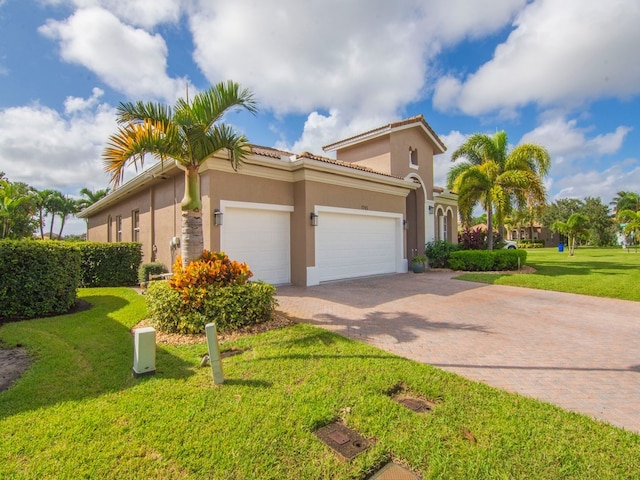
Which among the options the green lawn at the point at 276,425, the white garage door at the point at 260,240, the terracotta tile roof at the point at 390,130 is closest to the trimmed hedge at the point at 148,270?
the white garage door at the point at 260,240

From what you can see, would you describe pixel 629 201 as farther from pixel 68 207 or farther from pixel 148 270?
pixel 68 207

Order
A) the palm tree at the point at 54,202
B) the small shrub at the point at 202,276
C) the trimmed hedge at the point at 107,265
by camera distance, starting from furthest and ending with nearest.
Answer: the palm tree at the point at 54,202, the trimmed hedge at the point at 107,265, the small shrub at the point at 202,276

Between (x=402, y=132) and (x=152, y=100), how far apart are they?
12864 mm

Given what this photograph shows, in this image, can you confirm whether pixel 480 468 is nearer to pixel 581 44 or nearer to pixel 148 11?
pixel 148 11

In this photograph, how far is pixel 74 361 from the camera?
4.70 m

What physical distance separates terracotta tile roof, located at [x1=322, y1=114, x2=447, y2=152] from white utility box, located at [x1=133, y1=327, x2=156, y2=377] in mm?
14445

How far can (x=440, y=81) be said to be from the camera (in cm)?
1359

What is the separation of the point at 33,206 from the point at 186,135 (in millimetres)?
36010

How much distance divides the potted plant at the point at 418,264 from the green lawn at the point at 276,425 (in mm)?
11245

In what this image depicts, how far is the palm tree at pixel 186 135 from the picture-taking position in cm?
630

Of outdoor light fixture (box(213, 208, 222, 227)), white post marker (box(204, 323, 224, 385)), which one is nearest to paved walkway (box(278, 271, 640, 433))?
white post marker (box(204, 323, 224, 385))

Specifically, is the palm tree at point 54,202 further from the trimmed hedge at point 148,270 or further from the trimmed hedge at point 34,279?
the trimmed hedge at point 34,279

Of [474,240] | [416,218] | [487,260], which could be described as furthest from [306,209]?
[474,240]

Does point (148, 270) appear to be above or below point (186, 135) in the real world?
below
